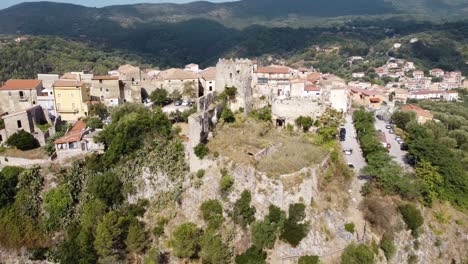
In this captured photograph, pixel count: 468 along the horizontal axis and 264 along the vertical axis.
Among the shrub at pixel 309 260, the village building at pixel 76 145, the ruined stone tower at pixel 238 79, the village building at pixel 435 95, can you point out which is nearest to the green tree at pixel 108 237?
the village building at pixel 76 145

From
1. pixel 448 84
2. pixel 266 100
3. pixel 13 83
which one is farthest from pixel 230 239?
pixel 448 84

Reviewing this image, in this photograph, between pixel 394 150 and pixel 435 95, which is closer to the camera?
pixel 394 150

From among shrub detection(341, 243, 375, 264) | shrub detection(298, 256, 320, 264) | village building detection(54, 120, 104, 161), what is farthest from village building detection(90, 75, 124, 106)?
shrub detection(341, 243, 375, 264)

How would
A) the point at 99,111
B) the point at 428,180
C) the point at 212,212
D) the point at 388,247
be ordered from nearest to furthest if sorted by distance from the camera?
the point at 388,247, the point at 212,212, the point at 428,180, the point at 99,111

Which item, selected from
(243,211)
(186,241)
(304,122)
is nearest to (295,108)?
(304,122)

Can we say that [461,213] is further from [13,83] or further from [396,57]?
[396,57]

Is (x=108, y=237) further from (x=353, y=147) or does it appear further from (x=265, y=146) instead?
(x=353, y=147)
